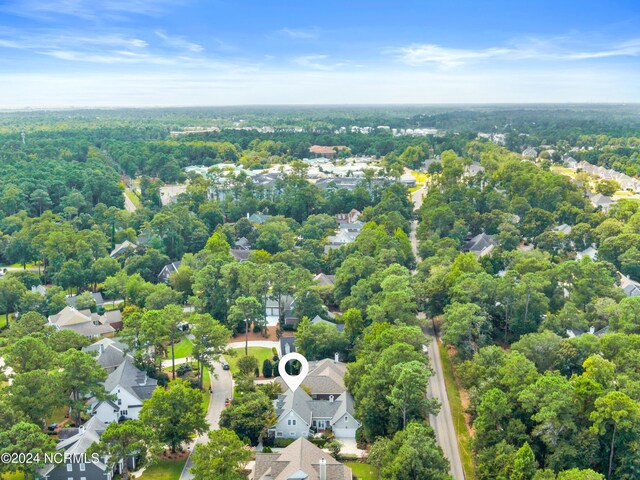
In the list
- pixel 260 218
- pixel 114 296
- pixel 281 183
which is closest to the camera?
pixel 114 296

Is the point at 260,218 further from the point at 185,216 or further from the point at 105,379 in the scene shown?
the point at 105,379

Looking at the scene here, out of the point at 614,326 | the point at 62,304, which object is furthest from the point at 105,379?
the point at 614,326

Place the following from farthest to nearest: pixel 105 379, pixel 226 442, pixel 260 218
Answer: pixel 260 218, pixel 105 379, pixel 226 442

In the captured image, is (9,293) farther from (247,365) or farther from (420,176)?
(420,176)

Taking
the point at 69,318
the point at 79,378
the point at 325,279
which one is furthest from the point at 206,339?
the point at 325,279

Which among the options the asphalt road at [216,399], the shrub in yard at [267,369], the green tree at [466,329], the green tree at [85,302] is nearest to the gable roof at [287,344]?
the shrub in yard at [267,369]
